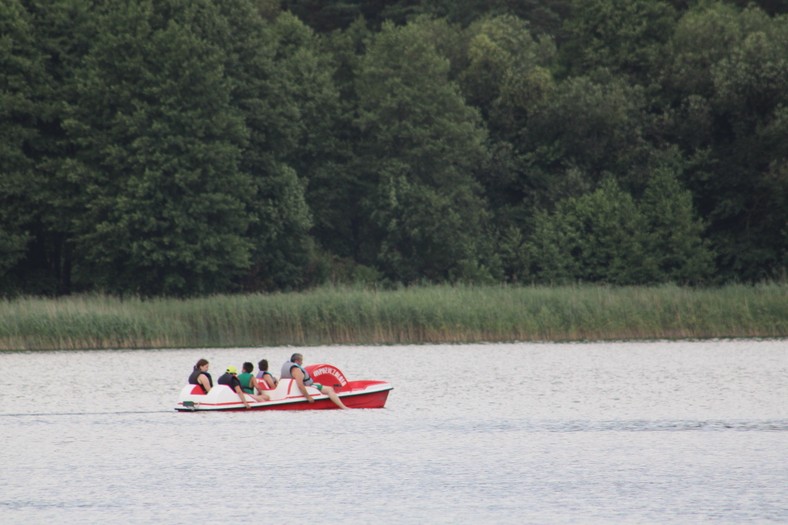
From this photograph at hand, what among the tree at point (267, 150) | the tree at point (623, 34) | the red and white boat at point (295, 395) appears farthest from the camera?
the tree at point (623, 34)

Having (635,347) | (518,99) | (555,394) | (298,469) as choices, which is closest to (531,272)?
(518,99)

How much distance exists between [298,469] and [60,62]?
140 feet

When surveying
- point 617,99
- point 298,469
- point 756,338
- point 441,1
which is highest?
point 441,1

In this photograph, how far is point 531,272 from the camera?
2753 inches

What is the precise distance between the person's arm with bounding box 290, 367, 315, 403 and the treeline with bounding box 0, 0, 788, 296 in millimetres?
29275

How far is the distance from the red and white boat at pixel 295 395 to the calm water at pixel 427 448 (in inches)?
10.2

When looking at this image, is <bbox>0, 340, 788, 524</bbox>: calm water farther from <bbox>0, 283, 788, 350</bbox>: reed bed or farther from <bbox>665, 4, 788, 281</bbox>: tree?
<bbox>665, 4, 788, 281</bbox>: tree

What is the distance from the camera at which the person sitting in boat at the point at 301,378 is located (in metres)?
30.7

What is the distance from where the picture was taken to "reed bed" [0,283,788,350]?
46.3m

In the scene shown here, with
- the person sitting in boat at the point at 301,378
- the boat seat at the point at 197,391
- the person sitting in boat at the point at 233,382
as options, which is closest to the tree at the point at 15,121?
the boat seat at the point at 197,391

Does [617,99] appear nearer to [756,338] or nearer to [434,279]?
[434,279]

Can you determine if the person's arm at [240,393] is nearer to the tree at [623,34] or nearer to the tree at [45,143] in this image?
the tree at [45,143]

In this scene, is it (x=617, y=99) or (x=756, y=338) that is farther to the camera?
(x=617, y=99)

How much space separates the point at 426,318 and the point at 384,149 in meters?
26.1
